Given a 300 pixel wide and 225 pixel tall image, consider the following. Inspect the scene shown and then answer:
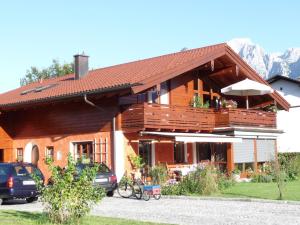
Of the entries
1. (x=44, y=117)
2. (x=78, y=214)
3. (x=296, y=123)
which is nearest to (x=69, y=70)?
(x=296, y=123)

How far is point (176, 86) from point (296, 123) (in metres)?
16.3

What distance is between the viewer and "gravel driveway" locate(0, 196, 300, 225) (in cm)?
1227

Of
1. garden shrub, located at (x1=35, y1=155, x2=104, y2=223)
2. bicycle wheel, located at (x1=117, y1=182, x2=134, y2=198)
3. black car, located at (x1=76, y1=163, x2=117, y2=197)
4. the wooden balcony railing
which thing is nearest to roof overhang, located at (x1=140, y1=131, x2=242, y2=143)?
the wooden balcony railing

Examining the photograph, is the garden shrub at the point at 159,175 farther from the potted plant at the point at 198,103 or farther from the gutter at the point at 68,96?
the potted plant at the point at 198,103

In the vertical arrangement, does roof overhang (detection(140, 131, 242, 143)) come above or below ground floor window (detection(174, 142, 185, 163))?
above

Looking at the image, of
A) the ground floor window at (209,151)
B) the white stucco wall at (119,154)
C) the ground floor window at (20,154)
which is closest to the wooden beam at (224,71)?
the ground floor window at (209,151)

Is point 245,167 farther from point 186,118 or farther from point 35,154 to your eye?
point 35,154

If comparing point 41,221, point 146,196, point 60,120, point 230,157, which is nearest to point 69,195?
point 41,221

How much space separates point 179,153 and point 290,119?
16465 millimetres

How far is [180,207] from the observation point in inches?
601

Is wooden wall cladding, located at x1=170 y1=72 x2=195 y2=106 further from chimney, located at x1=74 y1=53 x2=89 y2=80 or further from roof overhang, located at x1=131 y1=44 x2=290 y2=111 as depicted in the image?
chimney, located at x1=74 y1=53 x2=89 y2=80

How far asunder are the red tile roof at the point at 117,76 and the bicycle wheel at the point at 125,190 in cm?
417

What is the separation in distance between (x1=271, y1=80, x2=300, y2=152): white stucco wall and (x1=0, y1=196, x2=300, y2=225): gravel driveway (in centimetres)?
2449

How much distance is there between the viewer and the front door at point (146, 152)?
25344 millimetres
